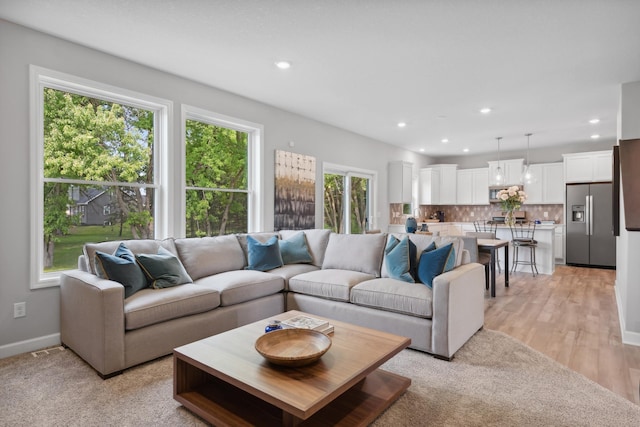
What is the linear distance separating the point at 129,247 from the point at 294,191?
8.68 ft

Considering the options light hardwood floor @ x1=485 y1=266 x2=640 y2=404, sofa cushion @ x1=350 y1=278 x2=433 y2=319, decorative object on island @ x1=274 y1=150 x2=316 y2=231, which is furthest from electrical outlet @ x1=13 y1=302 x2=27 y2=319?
light hardwood floor @ x1=485 y1=266 x2=640 y2=404

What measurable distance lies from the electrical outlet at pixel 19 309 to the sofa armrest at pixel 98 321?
18.4 inches

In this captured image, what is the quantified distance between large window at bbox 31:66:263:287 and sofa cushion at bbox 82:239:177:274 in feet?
1.40

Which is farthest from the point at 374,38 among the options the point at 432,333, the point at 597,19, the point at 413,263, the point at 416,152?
the point at 416,152

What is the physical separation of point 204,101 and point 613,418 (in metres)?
4.48

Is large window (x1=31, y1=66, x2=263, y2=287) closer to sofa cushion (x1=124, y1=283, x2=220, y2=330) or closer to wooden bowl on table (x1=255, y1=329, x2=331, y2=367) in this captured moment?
sofa cushion (x1=124, y1=283, x2=220, y2=330)

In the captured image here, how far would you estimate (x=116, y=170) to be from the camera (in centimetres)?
364

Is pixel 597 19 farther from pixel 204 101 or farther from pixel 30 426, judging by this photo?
pixel 30 426

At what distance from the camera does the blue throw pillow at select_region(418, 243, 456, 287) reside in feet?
10.1

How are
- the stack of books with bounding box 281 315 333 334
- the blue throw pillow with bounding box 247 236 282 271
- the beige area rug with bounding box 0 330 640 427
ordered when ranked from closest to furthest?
the beige area rug with bounding box 0 330 640 427
the stack of books with bounding box 281 315 333 334
the blue throw pillow with bounding box 247 236 282 271

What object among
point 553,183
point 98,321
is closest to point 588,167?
point 553,183

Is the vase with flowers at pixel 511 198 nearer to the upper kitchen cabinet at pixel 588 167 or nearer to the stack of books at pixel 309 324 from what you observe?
the upper kitchen cabinet at pixel 588 167

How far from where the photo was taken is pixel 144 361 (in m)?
2.67

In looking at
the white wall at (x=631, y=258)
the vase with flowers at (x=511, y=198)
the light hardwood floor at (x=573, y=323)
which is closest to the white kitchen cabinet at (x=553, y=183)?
the vase with flowers at (x=511, y=198)
